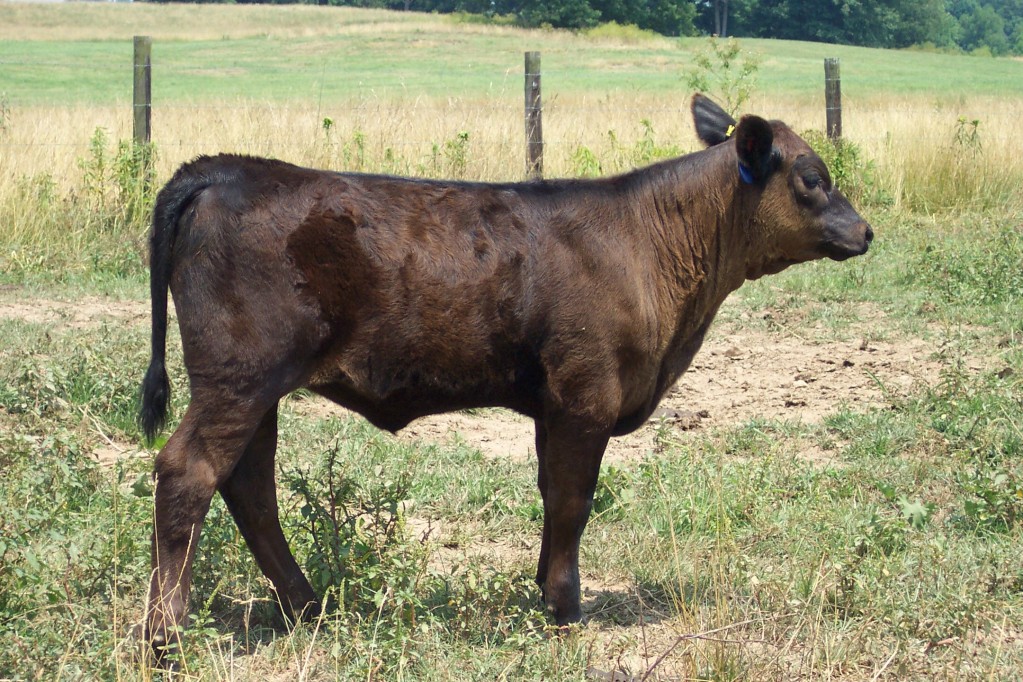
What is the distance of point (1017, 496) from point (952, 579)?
847 mm

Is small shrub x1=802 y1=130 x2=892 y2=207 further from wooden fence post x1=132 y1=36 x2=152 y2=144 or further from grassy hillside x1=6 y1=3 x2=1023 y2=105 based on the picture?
grassy hillside x1=6 y1=3 x2=1023 y2=105

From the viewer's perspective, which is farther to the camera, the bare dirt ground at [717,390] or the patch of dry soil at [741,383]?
the patch of dry soil at [741,383]

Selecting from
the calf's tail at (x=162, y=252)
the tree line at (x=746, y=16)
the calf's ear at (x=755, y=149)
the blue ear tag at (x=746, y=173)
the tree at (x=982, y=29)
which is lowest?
the calf's tail at (x=162, y=252)

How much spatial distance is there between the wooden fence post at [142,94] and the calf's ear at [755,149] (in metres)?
8.94

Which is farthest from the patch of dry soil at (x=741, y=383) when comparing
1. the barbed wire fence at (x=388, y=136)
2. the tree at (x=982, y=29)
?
the tree at (x=982, y=29)

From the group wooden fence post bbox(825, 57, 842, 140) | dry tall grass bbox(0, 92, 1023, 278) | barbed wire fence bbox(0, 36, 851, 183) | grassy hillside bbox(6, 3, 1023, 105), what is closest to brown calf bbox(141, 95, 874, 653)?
dry tall grass bbox(0, 92, 1023, 278)

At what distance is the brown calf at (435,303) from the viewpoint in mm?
4062

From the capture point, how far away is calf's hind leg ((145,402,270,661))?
4.00 metres

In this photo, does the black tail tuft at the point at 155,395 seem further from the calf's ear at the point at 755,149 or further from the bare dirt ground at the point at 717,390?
the calf's ear at the point at 755,149

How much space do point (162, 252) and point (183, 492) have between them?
0.90 m

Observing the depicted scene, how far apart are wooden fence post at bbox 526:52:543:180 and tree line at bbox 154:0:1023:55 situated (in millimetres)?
57538

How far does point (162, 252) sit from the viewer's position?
4215 mm

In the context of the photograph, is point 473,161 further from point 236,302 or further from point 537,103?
point 236,302

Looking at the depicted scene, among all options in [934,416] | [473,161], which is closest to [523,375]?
[934,416]
